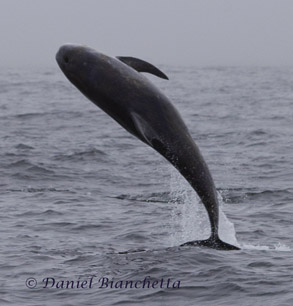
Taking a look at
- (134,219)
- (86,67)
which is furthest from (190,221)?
(86,67)

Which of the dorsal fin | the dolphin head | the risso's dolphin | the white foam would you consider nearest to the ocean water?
the white foam

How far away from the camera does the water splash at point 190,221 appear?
14625mm

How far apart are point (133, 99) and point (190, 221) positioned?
6.11 meters

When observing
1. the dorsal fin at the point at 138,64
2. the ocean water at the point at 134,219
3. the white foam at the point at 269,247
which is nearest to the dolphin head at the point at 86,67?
the dorsal fin at the point at 138,64

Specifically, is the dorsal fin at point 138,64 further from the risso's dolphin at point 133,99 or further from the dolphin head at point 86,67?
the dolphin head at point 86,67

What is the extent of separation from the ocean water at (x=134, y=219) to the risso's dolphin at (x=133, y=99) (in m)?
1.94

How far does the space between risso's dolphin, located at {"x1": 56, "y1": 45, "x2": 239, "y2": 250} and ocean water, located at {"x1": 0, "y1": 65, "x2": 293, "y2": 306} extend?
194cm

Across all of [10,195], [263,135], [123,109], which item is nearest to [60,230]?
[10,195]

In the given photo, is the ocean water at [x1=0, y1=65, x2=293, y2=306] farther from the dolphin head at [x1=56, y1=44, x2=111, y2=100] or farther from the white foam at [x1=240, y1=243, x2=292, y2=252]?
the dolphin head at [x1=56, y1=44, x2=111, y2=100]

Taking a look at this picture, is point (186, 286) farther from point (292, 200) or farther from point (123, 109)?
point (292, 200)

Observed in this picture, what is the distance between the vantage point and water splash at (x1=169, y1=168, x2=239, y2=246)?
576 inches

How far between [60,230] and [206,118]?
72.8 ft

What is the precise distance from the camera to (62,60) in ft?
36.0

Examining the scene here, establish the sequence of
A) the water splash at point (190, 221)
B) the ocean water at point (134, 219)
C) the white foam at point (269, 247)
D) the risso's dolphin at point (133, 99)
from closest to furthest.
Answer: the risso's dolphin at point (133, 99) < the ocean water at point (134, 219) < the white foam at point (269, 247) < the water splash at point (190, 221)
